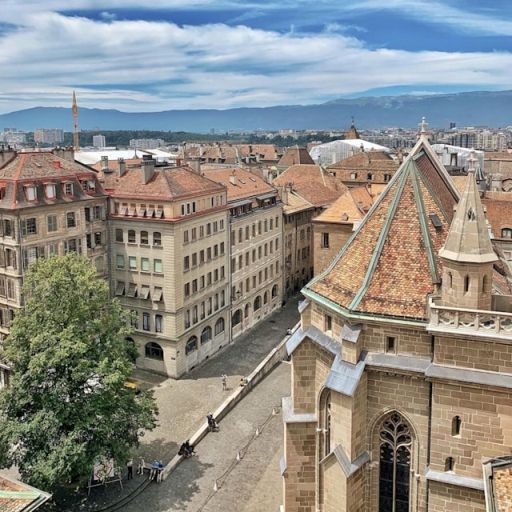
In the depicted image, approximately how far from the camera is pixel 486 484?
2317cm

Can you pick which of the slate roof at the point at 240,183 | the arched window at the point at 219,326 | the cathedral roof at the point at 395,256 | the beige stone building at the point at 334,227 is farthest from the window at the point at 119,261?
the cathedral roof at the point at 395,256

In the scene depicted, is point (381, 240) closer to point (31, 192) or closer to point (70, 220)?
point (31, 192)

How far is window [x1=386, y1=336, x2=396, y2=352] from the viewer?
26719 mm

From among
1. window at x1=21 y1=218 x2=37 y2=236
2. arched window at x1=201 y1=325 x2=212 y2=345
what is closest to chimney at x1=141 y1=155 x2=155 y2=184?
window at x1=21 y1=218 x2=37 y2=236

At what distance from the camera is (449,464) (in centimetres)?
2597

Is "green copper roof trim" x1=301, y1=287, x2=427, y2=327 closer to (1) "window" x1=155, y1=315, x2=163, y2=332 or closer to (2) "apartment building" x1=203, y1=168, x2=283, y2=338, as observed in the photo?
(1) "window" x1=155, y1=315, x2=163, y2=332

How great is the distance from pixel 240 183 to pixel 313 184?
69.9 ft

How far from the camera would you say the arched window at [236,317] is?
227 feet

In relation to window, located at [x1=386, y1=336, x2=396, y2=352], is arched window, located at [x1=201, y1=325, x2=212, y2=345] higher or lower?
lower

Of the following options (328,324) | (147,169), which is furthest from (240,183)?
(328,324)

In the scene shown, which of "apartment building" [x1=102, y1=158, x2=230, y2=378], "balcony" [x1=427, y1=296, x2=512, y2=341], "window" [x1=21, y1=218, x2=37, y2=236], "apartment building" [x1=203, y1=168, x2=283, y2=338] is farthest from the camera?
"apartment building" [x1=203, y1=168, x2=283, y2=338]

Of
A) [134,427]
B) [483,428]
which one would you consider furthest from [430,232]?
[134,427]

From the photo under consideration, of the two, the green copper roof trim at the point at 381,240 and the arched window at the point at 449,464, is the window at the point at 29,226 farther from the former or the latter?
the arched window at the point at 449,464

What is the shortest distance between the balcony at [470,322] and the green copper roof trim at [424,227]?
7.85 ft
